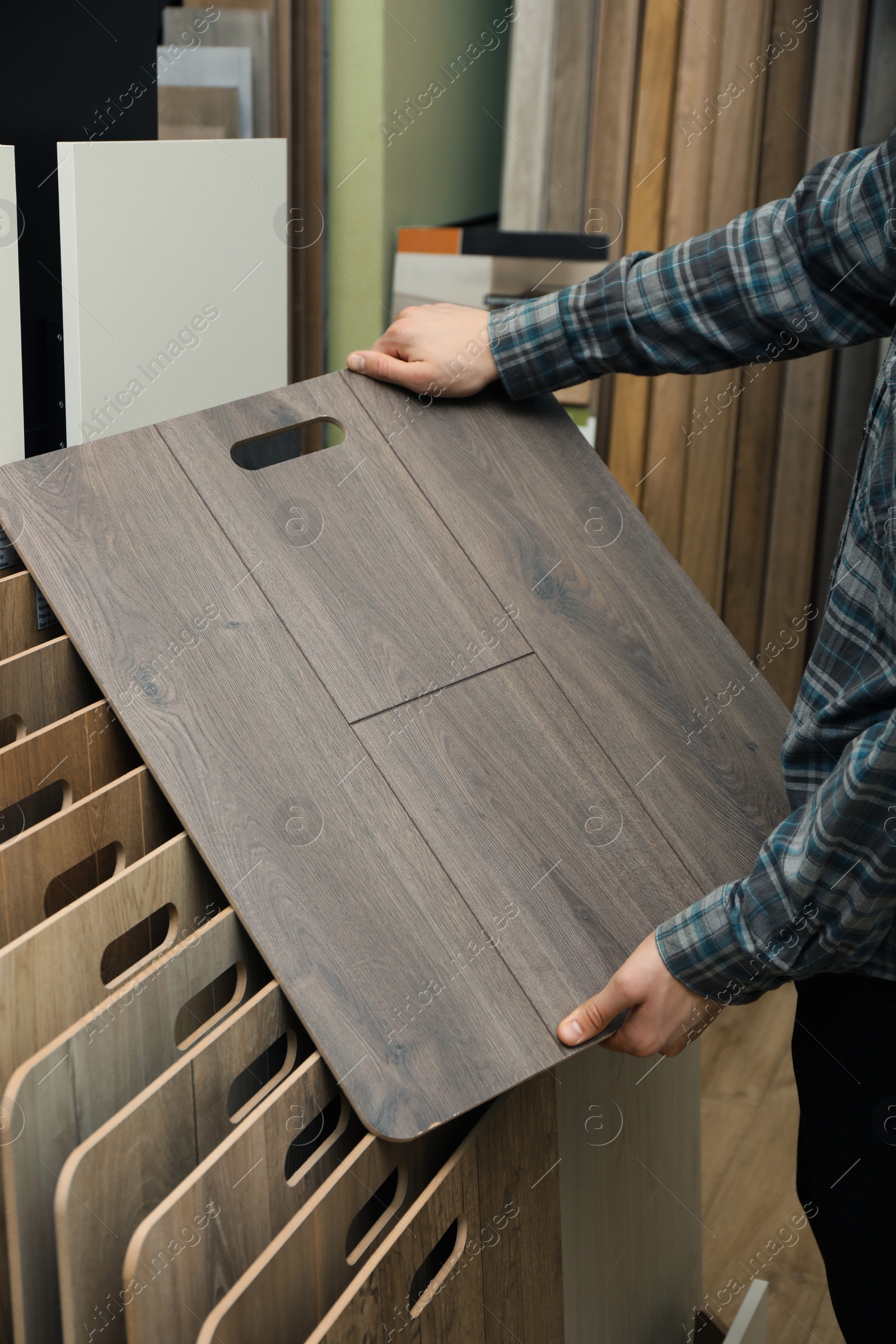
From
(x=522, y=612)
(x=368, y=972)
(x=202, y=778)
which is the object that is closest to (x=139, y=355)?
(x=522, y=612)

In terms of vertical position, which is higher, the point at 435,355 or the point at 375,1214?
the point at 435,355

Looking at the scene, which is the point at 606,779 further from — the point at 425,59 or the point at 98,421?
the point at 425,59

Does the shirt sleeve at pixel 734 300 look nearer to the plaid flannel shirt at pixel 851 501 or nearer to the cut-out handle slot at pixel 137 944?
the plaid flannel shirt at pixel 851 501

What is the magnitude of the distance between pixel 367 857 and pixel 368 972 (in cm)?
8

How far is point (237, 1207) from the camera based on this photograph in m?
0.60

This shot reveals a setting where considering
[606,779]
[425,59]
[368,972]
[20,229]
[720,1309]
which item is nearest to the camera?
[368,972]

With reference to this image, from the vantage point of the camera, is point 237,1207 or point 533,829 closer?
point 237,1207

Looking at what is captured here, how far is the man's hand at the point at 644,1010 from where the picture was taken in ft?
2.34

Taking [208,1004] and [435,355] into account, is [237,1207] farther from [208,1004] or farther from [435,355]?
[435,355]

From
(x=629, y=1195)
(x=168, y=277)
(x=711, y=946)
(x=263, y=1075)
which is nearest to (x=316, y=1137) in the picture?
(x=263, y=1075)

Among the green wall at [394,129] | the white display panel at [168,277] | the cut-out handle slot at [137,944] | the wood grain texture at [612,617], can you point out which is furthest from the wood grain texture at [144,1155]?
the green wall at [394,129]

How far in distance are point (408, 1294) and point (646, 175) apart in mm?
2070

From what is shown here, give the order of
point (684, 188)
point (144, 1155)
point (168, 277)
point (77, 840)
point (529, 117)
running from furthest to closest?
point (529, 117) → point (684, 188) → point (168, 277) → point (77, 840) → point (144, 1155)

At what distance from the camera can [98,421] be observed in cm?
120
